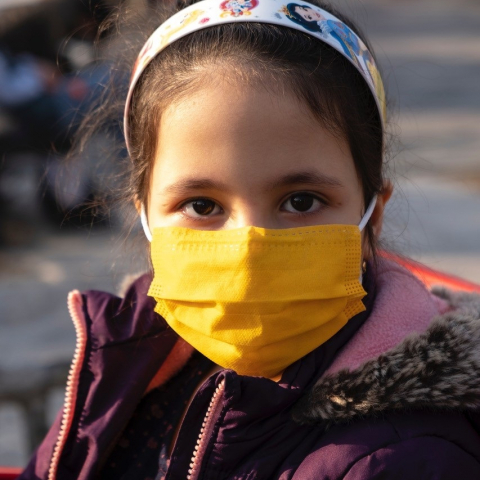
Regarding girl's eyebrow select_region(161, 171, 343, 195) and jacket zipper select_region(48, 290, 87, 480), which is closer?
girl's eyebrow select_region(161, 171, 343, 195)

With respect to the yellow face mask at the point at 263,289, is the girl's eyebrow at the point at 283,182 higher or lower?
higher

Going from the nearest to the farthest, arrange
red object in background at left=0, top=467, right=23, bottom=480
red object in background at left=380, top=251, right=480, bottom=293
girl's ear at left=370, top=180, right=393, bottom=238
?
girl's ear at left=370, top=180, right=393, bottom=238
red object in background at left=0, top=467, right=23, bottom=480
red object in background at left=380, top=251, right=480, bottom=293

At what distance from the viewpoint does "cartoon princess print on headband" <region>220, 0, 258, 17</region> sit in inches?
67.1

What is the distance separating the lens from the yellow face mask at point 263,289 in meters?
1.54

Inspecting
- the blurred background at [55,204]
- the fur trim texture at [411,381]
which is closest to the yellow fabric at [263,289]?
the fur trim texture at [411,381]

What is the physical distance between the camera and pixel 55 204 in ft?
21.5

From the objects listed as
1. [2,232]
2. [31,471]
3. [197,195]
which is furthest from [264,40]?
[2,232]

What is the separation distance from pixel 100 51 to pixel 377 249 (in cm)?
140

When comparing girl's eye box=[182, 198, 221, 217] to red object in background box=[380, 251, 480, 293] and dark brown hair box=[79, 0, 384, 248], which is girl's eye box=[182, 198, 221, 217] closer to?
dark brown hair box=[79, 0, 384, 248]

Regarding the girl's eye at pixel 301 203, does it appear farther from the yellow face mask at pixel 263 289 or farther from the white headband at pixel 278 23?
the white headband at pixel 278 23

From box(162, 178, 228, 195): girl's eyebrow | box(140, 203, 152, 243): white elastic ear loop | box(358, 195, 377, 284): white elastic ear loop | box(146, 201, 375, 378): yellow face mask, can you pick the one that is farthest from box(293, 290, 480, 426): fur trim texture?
box(140, 203, 152, 243): white elastic ear loop

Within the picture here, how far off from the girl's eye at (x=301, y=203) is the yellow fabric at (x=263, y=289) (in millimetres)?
51

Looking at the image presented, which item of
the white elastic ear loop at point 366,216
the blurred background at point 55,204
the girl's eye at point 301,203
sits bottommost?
the blurred background at point 55,204

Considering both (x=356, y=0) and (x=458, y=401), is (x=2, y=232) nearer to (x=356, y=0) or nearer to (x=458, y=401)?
(x=356, y=0)
